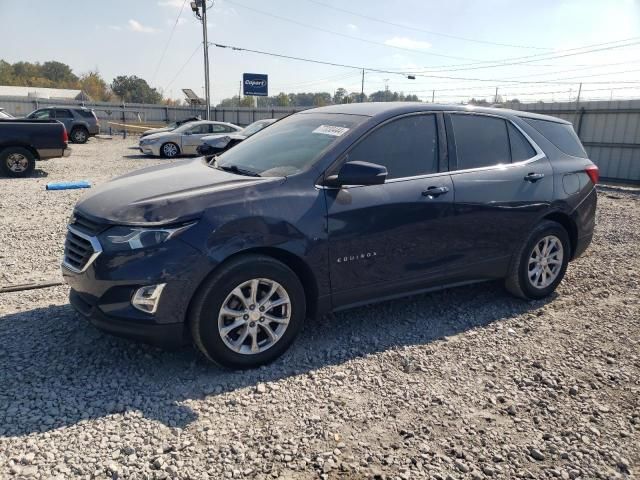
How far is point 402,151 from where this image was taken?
13.1ft

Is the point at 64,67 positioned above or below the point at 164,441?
above

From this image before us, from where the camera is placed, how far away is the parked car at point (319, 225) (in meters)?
3.10

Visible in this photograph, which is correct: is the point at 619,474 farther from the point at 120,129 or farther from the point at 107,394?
the point at 120,129

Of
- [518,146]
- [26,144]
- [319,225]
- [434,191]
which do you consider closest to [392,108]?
[434,191]

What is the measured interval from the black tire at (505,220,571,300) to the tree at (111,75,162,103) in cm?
9700

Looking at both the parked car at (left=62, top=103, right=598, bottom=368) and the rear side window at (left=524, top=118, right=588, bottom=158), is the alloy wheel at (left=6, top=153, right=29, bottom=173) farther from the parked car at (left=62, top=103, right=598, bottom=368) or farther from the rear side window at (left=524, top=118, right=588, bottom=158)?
the rear side window at (left=524, top=118, right=588, bottom=158)

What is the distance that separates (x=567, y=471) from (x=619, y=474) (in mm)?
265

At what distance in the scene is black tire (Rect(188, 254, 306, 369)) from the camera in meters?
3.15

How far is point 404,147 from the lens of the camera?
4.00 metres

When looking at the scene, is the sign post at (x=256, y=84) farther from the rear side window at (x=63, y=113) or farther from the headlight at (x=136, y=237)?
the headlight at (x=136, y=237)

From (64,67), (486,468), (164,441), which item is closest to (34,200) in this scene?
(164,441)

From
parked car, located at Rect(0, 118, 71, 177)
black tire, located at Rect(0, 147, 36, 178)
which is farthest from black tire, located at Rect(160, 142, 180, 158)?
black tire, located at Rect(0, 147, 36, 178)

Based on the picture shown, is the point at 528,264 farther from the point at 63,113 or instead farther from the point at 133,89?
the point at 133,89

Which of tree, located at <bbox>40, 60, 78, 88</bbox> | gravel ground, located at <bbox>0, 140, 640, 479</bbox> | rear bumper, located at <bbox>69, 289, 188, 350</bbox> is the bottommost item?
gravel ground, located at <bbox>0, 140, 640, 479</bbox>
